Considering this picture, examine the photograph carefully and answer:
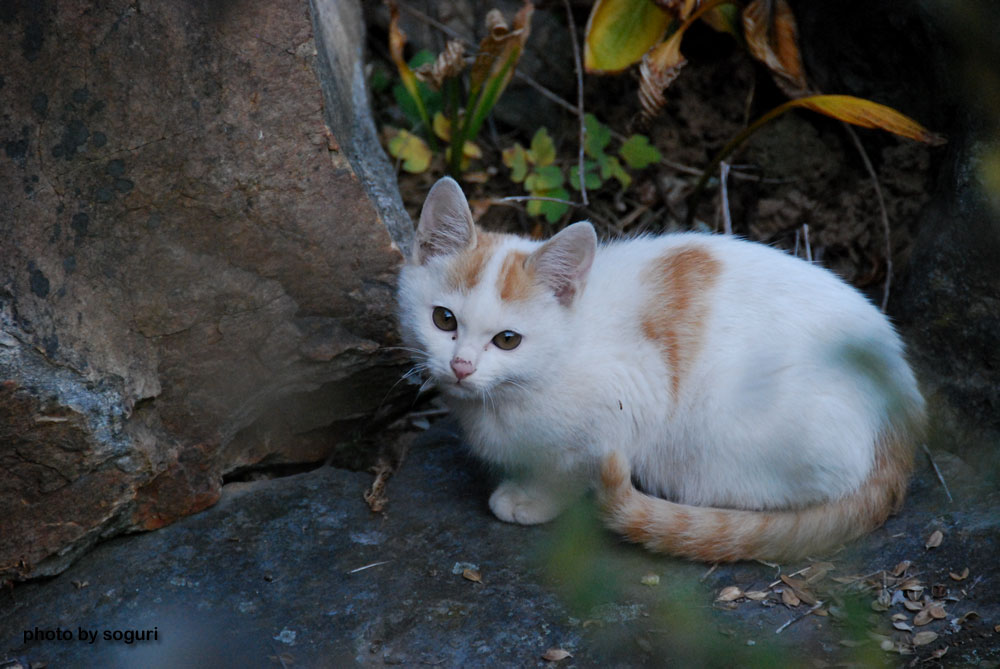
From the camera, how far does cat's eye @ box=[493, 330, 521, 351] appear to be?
9.25ft

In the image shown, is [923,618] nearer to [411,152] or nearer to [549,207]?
[549,207]

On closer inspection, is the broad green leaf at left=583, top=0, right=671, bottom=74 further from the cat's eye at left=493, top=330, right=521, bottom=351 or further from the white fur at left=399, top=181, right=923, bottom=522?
the cat's eye at left=493, top=330, right=521, bottom=351

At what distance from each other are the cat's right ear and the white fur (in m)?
0.05

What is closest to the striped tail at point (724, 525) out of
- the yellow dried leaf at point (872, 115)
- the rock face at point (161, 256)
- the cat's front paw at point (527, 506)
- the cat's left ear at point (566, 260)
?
the cat's front paw at point (527, 506)

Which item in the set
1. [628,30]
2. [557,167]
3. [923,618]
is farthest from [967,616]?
[557,167]

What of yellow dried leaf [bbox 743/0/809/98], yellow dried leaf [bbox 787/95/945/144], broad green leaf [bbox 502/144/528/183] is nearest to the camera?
yellow dried leaf [bbox 787/95/945/144]

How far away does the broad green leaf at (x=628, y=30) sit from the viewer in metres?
4.10

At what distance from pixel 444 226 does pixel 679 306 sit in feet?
2.71

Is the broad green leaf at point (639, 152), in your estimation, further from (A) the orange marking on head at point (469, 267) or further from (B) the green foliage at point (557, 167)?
(A) the orange marking on head at point (469, 267)

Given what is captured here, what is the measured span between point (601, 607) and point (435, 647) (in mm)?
506

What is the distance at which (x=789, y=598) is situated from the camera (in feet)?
8.59

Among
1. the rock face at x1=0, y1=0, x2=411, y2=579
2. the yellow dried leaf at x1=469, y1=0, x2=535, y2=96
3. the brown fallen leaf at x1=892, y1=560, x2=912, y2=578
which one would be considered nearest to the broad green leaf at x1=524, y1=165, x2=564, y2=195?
the yellow dried leaf at x1=469, y1=0, x2=535, y2=96

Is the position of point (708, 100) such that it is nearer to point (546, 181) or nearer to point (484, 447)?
point (546, 181)

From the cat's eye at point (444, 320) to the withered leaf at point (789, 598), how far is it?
4.22ft
